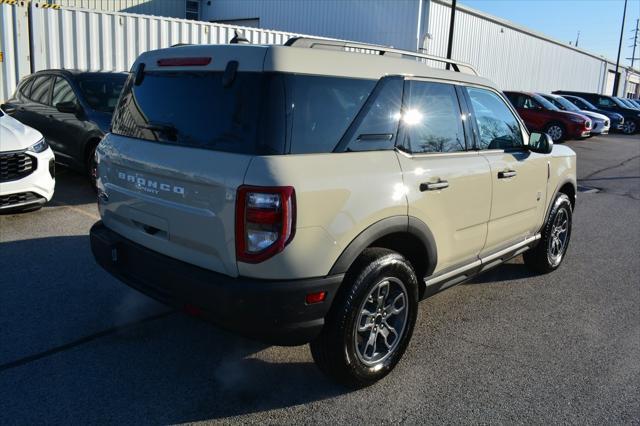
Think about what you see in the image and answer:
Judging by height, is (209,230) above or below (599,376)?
above

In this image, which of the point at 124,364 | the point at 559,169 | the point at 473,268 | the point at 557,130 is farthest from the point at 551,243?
the point at 557,130

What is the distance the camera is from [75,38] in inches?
460

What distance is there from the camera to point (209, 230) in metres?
2.85

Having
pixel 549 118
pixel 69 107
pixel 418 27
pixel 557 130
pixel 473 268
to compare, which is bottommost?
pixel 473 268

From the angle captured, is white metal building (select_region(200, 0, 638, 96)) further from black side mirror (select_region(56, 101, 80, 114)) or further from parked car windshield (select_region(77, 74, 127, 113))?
black side mirror (select_region(56, 101, 80, 114))

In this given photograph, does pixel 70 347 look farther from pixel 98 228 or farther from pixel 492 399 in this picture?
pixel 492 399

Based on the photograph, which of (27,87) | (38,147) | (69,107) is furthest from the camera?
(27,87)

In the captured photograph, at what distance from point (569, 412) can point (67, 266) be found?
415 cm

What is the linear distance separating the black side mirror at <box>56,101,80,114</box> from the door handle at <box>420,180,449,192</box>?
19.9ft

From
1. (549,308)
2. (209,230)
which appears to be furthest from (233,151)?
(549,308)

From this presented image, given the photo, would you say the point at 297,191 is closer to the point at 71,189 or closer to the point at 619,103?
the point at 71,189

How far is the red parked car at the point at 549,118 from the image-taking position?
1931 centimetres

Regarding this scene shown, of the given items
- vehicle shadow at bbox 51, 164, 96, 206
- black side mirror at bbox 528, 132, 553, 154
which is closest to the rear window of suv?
black side mirror at bbox 528, 132, 553, 154

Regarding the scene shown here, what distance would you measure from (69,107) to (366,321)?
624cm
